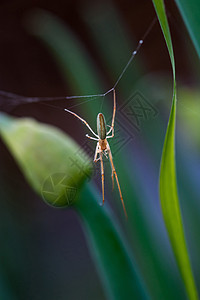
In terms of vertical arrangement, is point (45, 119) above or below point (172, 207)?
above

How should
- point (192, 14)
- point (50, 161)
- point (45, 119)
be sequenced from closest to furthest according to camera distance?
point (192, 14), point (50, 161), point (45, 119)

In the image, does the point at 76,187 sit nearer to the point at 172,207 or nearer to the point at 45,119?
the point at 172,207

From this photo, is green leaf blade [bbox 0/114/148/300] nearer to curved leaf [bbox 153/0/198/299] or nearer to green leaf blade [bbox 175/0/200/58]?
curved leaf [bbox 153/0/198/299]

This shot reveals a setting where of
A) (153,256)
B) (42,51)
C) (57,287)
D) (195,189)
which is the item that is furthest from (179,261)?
(42,51)

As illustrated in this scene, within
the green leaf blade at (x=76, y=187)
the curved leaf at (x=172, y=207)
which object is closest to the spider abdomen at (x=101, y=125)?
the green leaf blade at (x=76, y=187)

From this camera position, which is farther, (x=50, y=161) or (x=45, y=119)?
(x=45, y=119)

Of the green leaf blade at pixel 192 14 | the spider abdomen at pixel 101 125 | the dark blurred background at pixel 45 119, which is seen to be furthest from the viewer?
the dark blurred background at pixel 45 119

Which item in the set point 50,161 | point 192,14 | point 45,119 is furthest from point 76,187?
point 45,119

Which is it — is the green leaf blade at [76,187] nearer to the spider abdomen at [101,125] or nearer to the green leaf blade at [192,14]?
the spider abdomen at [101,125]

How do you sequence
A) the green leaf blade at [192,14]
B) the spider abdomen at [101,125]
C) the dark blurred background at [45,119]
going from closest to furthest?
the green leaf blade at [192,14]
the spider abdomen at [101,125]
the dark blurred background at [45,119]
